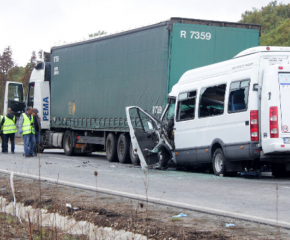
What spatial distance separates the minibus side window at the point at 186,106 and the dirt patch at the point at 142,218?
5.85m

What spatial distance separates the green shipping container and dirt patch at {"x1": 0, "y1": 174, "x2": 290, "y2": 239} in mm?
7416

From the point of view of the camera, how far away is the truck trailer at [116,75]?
1588 centimetres

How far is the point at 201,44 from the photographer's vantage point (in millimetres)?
15953

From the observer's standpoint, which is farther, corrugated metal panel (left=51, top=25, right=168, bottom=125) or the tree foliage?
the tree foliage

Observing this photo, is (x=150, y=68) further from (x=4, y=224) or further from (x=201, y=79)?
(x=4, y=224)

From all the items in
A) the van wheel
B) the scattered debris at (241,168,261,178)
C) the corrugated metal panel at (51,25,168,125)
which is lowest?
the scattered debris at (241,168,261,178)

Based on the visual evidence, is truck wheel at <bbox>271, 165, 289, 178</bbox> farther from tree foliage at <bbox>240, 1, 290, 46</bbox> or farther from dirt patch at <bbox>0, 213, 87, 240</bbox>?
tree foliage at <bbox>240, 1, 290, 46</bbox>

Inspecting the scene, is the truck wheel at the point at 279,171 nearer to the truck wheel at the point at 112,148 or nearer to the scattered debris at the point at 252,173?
the scattered debris at the point at 252,173

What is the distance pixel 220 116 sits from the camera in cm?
1325

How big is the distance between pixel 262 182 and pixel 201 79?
354 centimetres

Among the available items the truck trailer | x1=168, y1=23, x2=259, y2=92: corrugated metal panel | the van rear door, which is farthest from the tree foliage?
the van rear door

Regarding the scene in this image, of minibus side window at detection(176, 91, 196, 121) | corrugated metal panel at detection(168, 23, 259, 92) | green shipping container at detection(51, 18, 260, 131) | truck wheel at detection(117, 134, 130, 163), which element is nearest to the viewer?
minibus side window at detection(176, 91, 196, 121)

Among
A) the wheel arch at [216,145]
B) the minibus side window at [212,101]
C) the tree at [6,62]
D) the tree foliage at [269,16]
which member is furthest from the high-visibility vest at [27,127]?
the tree foliage at [269,16]

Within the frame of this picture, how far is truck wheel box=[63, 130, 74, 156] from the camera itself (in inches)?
909
